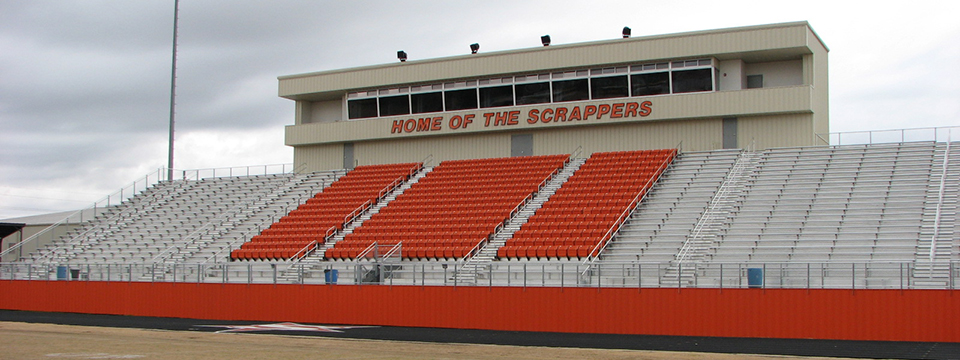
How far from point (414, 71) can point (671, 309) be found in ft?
66.0

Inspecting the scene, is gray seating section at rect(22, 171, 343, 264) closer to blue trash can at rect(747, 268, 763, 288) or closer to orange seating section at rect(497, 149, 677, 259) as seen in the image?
orange seating section at rect(497, 149, 677, 259)

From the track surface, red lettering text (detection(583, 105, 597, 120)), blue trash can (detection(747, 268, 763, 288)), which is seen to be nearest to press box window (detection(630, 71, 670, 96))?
red lettering text (detection(583, 105, 597, 120))

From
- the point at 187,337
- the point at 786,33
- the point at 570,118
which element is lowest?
the point at 187,337

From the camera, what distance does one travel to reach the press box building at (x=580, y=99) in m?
32.2

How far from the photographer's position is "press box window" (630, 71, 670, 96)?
1328 inches

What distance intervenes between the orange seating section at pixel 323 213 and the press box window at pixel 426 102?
7.43ft

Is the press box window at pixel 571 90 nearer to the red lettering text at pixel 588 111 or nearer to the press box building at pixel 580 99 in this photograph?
the press box building at pixel 580 99

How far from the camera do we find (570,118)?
116 feet

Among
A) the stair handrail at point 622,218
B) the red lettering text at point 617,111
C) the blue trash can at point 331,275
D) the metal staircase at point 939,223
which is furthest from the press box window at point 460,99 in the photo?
the metal staircase at point 939,223

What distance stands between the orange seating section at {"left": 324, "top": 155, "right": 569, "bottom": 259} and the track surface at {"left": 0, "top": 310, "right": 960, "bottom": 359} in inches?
215

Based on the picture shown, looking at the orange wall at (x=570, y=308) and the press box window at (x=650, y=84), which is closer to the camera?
the orange wall at (x=570, y=308)

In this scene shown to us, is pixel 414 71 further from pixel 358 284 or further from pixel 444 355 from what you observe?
pixel 444 355

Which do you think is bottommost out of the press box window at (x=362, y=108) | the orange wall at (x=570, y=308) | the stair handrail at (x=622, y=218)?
the orange wall at (x=570, y=308)

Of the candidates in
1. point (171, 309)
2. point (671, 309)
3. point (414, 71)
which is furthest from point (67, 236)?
point (671, 309)
